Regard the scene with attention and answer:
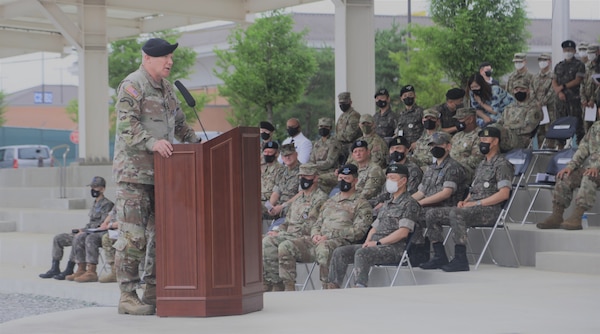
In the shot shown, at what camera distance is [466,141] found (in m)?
12.9

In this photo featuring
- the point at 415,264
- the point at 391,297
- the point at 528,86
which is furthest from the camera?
the point at 528,86

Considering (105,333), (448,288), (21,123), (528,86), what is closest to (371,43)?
(528,86)

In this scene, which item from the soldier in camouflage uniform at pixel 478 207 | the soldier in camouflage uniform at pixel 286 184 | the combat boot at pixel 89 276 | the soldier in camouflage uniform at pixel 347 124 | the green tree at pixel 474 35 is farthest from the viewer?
the green tree at pixel 474 35

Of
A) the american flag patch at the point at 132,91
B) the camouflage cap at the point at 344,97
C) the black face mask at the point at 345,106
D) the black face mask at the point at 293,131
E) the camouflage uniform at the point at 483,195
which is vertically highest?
the camouflage cap at the point at 344,97

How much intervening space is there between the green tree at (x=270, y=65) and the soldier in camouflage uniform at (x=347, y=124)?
40.1ft

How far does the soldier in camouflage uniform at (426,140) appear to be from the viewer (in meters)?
13.2

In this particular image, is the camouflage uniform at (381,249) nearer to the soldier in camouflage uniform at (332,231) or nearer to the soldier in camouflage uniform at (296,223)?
the soldier in camouflage uniform at (332,231)

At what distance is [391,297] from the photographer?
8266 millimetres

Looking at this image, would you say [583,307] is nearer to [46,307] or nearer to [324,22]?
[46,307]

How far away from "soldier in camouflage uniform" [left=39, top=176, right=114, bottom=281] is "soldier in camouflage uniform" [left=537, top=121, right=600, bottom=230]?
588cm

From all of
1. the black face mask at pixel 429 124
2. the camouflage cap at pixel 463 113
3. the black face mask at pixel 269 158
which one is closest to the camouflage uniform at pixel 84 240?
the black face mask at pixel 269 158

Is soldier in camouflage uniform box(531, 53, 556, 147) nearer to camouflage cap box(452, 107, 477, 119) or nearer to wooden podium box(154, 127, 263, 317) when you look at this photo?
camouflage cap box(452, 107, 477, 119)

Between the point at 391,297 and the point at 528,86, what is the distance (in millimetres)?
7388

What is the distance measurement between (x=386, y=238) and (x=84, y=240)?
5287 millimetres
